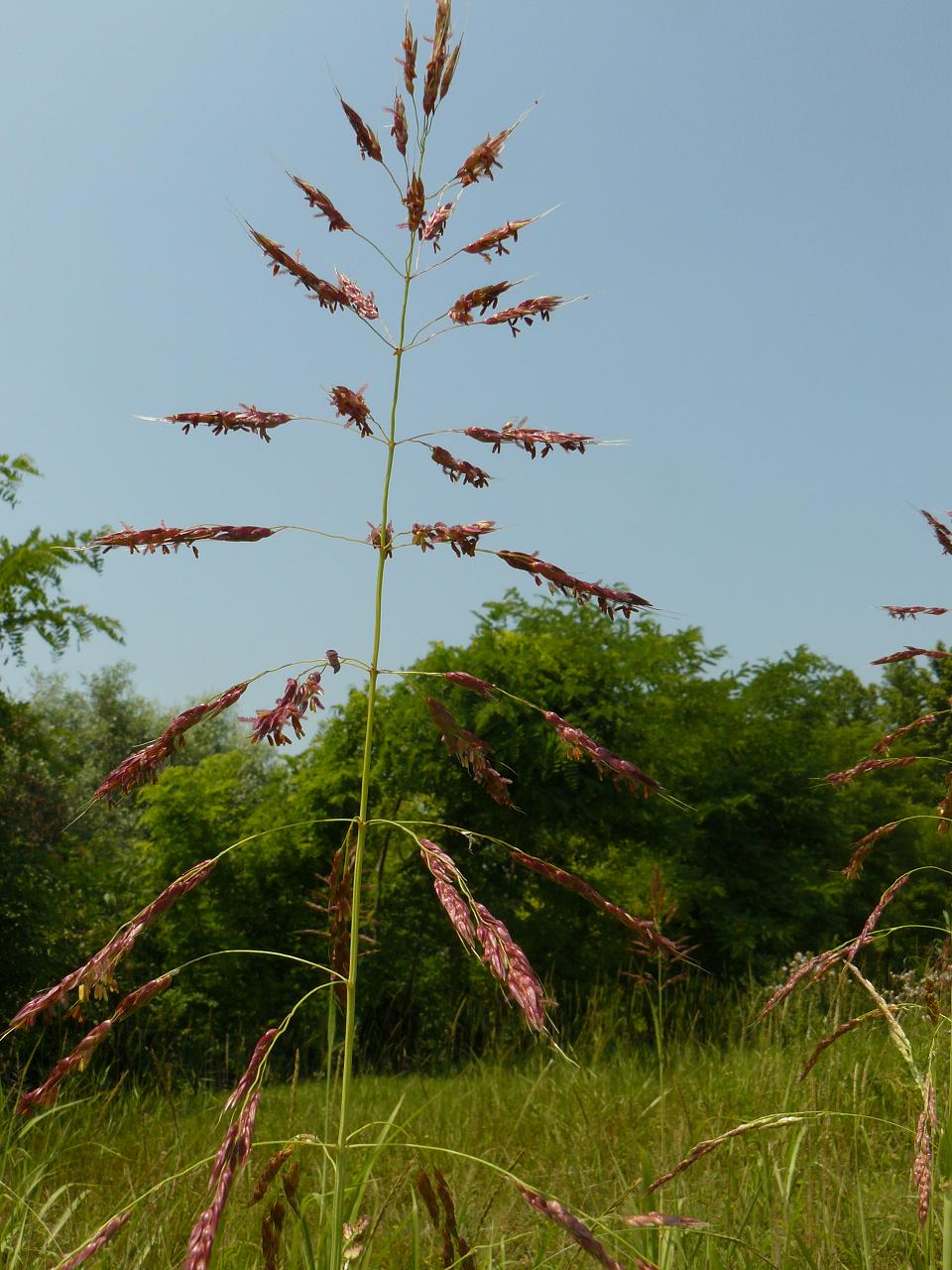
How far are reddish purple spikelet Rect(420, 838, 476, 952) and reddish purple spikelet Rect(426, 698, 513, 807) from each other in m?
0.12

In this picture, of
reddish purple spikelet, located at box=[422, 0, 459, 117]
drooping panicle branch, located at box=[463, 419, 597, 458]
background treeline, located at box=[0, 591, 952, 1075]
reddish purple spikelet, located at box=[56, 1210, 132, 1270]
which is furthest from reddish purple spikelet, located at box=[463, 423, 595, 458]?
background treeline, located at box=[0, 591, 952, 1075]

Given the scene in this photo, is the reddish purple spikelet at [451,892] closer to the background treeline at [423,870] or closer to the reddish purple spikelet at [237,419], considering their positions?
the reddish purple spikelet at [237,419]

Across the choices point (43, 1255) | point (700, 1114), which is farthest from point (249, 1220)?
point (700, 1114)

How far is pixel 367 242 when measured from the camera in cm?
189

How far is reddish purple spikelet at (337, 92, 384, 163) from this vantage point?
182 cm

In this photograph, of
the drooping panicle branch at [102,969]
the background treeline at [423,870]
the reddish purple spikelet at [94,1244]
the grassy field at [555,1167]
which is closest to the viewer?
the reddish purple spikelet at [94,1244]

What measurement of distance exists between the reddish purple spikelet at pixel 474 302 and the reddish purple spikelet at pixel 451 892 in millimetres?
879

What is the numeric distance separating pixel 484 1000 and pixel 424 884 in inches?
43.1

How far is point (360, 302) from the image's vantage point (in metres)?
1.82

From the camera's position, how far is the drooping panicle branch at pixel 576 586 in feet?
4.92

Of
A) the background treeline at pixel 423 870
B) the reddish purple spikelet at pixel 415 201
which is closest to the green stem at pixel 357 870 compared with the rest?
the reddish purple spikelet at pixel 415 201

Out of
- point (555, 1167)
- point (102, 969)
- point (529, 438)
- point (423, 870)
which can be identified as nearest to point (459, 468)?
point (529, 438)

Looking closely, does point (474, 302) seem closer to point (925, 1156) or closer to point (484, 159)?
point (484, 159)

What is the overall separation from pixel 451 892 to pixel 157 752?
0.49m
